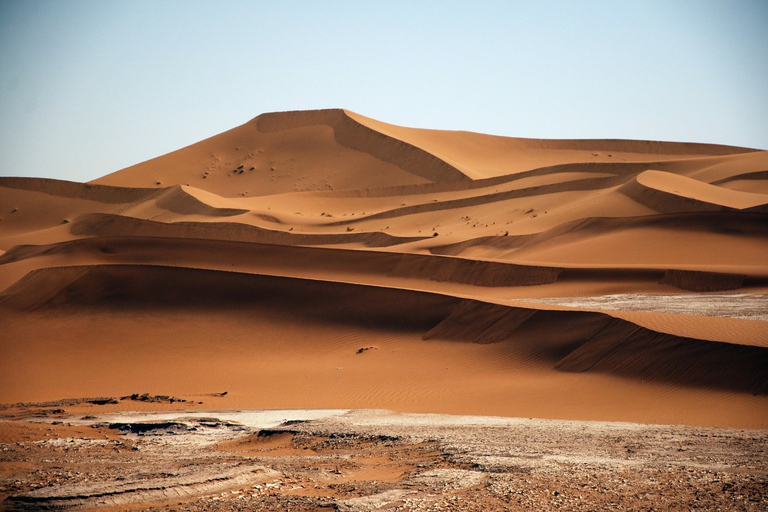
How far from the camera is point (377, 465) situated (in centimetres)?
813

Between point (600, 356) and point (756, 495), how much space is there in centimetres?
775

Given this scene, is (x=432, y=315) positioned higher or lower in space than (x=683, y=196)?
lower

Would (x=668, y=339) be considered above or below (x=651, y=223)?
below

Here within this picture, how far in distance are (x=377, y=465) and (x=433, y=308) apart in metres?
11.0

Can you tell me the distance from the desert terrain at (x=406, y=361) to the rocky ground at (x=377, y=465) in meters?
0.04

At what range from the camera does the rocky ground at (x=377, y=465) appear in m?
6.61

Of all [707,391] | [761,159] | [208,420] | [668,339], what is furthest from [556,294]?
[761,159]

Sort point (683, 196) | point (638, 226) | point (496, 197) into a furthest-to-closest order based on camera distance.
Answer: point (496, 197) < point (683, 196) < point (638, 226)

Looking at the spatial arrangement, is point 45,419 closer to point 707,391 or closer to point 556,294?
point 707,391

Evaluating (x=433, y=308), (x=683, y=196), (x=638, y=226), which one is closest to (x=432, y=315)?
(x=433, y=308)

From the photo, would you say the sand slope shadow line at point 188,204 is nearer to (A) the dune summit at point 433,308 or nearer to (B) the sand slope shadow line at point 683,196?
(A) the dune summit at point 433,308

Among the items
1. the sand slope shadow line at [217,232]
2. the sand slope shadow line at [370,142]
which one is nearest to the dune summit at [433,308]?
the sand slope shadow line at [217,232]

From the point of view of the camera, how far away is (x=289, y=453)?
356 inches

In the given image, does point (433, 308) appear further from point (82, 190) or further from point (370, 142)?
point (82, 190)
